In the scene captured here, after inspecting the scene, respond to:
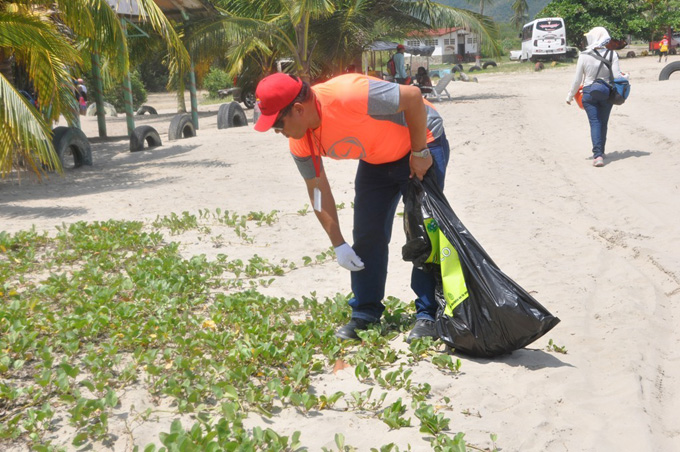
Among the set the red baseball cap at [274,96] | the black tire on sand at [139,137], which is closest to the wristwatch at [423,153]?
the red baseball cap at [274,96]

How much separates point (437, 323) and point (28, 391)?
6.83ft

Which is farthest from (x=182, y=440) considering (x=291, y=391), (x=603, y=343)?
(x=603, y=343)

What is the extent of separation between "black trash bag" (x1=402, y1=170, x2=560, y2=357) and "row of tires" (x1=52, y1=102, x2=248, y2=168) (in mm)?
9545

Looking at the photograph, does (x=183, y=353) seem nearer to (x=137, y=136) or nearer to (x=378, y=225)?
(x=378, y=225)

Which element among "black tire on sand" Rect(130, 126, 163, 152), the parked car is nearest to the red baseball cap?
"black tire on sand" Rect(130, 126, 163, 152)

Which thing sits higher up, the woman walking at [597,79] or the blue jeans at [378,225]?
the woman walking at [597,79]

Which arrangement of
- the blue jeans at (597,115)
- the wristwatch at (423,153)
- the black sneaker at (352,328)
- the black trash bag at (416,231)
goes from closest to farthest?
the wristwatch at (423,153) → the black trash bag at (416,231) → the black sneaker at (352,328) → the blue jeans at (597,115)

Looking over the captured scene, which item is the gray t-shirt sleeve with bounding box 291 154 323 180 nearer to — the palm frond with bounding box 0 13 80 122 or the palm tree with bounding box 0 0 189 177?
the palm tree with bounding box 0 0 189 177

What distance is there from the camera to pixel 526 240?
6.11 m

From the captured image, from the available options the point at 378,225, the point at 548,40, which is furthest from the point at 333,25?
the point at 548,40

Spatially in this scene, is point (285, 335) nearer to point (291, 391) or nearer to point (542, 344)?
point (291, 391)

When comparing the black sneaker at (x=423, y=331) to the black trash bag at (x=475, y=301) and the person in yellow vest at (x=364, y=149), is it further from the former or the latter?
the black trash bag at (x=475, y=301)

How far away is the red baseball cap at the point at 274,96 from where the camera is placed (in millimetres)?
3312

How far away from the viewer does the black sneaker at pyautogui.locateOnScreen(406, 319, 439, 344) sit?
3979mm
